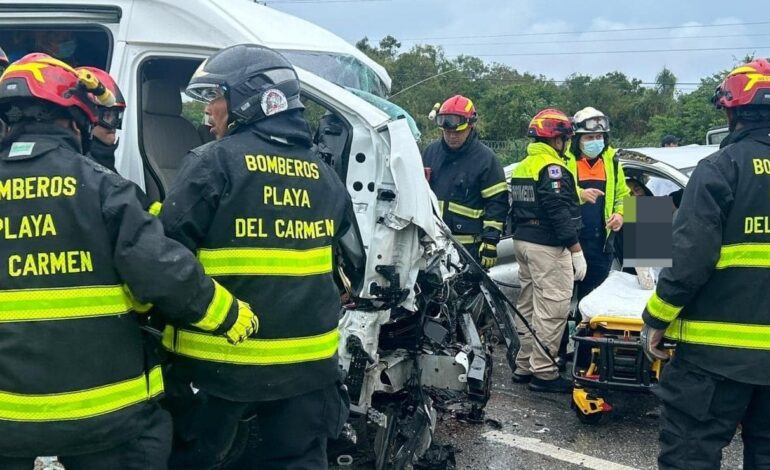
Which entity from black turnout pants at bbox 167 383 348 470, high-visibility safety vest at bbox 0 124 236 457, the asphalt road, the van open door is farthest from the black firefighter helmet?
the asphalt road

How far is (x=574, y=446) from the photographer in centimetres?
464

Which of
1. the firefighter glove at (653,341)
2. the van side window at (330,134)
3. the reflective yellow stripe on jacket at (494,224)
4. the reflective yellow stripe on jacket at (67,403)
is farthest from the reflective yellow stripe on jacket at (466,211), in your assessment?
the reflective yellow stripe on jacket at (67,403)

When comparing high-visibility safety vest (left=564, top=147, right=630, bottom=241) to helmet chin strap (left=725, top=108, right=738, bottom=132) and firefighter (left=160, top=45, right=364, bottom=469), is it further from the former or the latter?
firefighter (left=160, top=45, right=364, bottom=469)

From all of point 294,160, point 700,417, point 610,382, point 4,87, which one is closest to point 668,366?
point 700,417

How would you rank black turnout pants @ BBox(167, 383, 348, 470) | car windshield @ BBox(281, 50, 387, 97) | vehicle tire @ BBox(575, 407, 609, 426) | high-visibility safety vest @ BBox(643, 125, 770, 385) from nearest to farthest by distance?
black turnout pants @ BBox(167, 383, 348, 470)
high-visibility safety vest @ BBox(643, 125, 770, 385)
car windshield @ BBox(281, 50, 387, 97)
vehicle tire @ BBox(575, 407, 609, 426)

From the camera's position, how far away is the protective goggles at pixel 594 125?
6.01 m

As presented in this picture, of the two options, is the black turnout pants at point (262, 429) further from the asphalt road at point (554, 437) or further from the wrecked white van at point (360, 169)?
the asphalt road at point (554, 437)

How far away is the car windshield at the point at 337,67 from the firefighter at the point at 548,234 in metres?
1.52

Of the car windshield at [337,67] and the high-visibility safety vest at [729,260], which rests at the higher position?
the car windshield at [337,67]

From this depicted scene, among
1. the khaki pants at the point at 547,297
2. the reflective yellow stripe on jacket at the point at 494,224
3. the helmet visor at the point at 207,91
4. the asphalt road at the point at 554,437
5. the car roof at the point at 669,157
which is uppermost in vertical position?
the helmet visor at the point at 207,91

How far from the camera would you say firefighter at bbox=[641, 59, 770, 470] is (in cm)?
304

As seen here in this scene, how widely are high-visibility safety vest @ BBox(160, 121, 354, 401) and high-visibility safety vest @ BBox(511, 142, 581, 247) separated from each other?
120 inches

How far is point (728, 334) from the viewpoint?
309 centimetres

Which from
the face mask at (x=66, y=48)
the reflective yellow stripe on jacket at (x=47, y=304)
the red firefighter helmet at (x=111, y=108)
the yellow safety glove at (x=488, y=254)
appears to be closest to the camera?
the reflective yellow stripe on jacket at (x=47, y=304)
